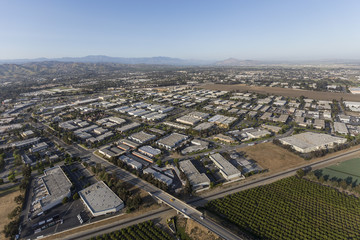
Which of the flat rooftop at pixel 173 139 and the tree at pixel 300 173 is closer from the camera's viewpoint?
the tree at pixel 300 173

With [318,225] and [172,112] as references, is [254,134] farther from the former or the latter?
[172,112]

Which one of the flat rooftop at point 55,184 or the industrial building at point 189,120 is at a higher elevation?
the industrial building at point 189,120

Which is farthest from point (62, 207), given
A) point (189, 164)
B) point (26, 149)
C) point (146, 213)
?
point (26, 149)

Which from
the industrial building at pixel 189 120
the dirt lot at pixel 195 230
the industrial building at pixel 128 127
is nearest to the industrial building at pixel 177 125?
the industrial building at pixel 189 120

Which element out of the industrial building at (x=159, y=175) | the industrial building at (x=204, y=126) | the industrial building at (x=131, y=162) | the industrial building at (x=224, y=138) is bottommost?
the industrial building at (x=159, y=175)

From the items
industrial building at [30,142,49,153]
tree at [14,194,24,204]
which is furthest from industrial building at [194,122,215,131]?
industrial building at [30,142,49,153]

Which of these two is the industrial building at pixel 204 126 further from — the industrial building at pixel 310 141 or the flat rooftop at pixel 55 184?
the flat rooftop at pixel 55 184
